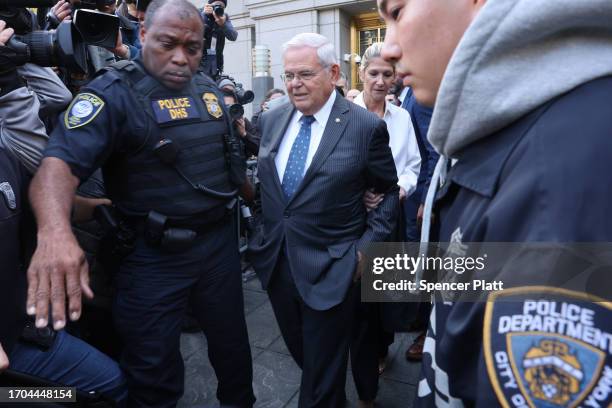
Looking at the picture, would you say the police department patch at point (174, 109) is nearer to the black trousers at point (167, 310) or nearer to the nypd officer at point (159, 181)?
the nypd officer at point (159, 181)

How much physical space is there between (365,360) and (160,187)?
1.45 meters

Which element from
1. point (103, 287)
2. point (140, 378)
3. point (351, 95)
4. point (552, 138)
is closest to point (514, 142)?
point (552, 138)

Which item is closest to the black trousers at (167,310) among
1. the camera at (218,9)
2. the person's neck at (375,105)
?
the person's neck at (375,105)

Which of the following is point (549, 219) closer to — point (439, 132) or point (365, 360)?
point (439, 132)

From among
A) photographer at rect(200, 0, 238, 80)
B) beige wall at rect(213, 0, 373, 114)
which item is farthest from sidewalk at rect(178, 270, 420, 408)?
beige wall at rect(213, 0, 373, 114)

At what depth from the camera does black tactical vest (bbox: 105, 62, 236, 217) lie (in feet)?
6.39

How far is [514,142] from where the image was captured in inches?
25.3

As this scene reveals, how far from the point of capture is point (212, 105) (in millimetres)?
2248

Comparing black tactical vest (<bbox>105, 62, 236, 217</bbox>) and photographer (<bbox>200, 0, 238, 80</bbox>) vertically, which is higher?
photographer (<bbox>200, 0, 238, 80</bbox>)

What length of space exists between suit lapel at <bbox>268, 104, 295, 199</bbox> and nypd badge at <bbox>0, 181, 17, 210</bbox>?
3.73 ft

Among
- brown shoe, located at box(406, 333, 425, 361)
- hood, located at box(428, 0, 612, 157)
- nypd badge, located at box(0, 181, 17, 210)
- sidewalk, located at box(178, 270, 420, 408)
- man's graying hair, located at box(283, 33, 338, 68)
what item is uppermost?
man's graying hair, located at box(283, 33, 338, 68)

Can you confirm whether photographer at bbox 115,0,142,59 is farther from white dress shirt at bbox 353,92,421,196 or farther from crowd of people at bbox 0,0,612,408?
white dress shirt at bbox 353,92,421,196

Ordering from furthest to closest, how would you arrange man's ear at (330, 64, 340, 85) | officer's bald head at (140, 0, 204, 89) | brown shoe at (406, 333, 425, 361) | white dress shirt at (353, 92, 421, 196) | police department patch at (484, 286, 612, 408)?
white dress shirt at (353, 92, 421, 196) < brown shoe at (406, 333, 425, 361) < man's ear at (330, 64, 340, 85) < officer's bald head at (140, 0, 204, 89) < police department patch at (484, 286, 612, 408)

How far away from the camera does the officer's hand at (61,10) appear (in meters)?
2.59
